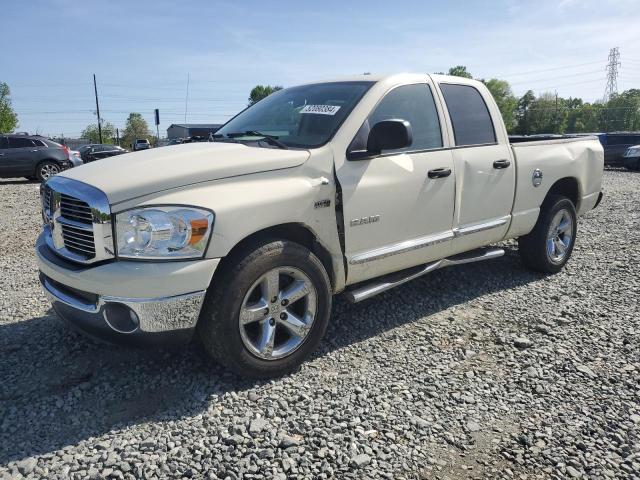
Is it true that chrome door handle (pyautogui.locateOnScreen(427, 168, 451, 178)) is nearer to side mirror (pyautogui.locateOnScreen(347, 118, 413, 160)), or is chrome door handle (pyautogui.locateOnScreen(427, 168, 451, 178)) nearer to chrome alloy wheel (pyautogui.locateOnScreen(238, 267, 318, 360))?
side mirror (pyautogui.locateOnScreen(347, 118, 413, 160))

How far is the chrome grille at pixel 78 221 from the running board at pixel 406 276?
1.62m

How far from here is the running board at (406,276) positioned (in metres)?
3.54

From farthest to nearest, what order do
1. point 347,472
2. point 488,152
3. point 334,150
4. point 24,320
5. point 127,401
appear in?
point 488,152, point 24,320, point 334,150, point 127,401, point 347,472

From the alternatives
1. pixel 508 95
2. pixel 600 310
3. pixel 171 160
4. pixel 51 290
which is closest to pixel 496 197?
pixel 600 310

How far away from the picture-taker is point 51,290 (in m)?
3.11

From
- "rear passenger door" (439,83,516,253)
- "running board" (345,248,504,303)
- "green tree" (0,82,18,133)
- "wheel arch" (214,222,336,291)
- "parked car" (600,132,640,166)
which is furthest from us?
"green tree" (0,82,18,133)

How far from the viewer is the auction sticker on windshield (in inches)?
143

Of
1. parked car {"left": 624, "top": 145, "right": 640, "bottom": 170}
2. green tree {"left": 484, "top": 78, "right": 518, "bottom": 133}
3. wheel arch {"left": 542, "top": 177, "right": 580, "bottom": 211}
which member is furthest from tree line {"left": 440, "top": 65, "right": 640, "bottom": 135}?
wheel arch {"left": 542, "top": 177, "right": 580, "bottom": 211}

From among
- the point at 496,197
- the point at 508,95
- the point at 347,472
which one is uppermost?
the point at 508,95

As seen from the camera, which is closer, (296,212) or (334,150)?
(296,212)

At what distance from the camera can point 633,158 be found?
19.5 metres

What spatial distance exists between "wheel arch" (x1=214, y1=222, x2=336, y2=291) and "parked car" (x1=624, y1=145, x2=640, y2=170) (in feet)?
66.1

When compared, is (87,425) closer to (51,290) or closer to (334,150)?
(51,290)

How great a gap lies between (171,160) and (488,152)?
106 inches
